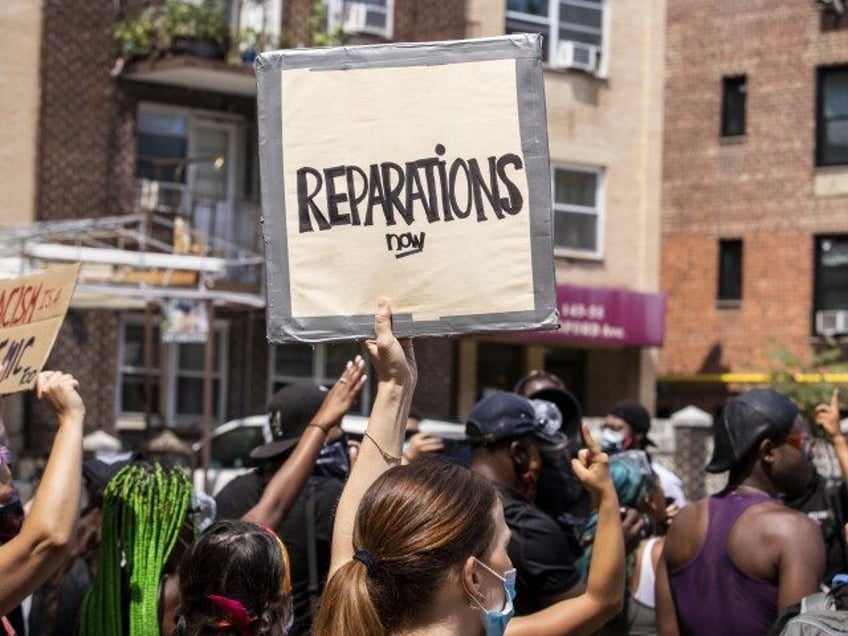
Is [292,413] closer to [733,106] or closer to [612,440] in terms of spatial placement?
[612,440]

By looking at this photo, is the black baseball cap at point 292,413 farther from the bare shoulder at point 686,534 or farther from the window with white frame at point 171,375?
the window with white frame at point 171,375

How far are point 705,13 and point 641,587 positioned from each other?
27.8 m

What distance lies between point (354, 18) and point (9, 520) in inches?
863

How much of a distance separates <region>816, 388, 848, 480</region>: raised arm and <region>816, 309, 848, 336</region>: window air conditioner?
25267mm

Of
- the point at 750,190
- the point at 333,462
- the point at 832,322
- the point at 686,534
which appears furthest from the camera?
the point at 750,190

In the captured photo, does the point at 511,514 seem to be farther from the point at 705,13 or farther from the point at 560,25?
the point at 705,13

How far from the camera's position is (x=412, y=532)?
336cm

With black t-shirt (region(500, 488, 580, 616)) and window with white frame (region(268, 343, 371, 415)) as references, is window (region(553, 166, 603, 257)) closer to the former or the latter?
window with white frame (region(268, 343, 371, 415))

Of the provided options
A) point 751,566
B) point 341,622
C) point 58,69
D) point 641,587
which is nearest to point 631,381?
point 58,69

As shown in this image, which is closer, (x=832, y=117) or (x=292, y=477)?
Answer: (x=292, y=477)

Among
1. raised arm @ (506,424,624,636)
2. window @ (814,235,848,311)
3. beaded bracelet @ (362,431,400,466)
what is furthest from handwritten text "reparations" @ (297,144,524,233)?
window @ (814,235,848,311)

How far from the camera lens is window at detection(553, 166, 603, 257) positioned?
29.5m

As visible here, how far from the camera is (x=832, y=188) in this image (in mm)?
32000

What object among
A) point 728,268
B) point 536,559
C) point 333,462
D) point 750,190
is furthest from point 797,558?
point 728,268
